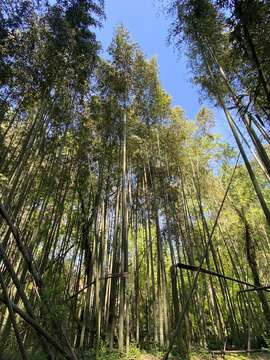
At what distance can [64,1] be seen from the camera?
15.2ft

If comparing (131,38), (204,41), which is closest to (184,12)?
(204,41)

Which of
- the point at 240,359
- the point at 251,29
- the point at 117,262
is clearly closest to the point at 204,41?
the point at 251,29

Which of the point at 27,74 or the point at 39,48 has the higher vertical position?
the point at 39,48

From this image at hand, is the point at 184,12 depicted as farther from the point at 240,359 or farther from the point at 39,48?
the point at 240,359

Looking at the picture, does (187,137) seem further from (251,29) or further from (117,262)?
(251,29)

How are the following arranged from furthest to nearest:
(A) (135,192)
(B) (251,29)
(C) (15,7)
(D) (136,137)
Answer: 1. (A) (135,192)
2. (D) (136,137)
3. (C) (15,7)
4. (B) (251,29)

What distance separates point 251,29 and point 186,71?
237cm

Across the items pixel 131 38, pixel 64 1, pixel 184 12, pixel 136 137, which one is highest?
pixel 131 38

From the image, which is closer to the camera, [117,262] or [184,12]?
[184,12]

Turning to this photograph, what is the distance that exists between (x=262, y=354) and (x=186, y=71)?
232 inches

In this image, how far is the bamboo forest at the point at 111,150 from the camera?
329 centimetres

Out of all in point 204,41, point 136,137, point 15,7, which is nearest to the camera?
point 204,41

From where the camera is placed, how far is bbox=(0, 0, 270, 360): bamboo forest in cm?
329

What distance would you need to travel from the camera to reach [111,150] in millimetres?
6047
